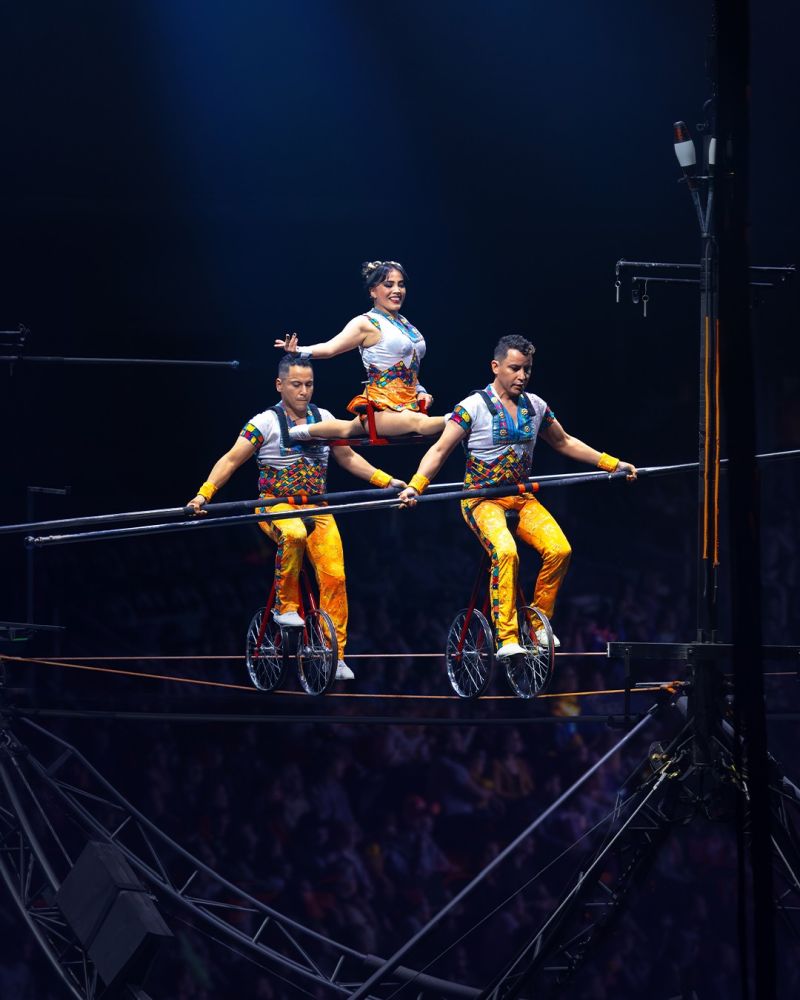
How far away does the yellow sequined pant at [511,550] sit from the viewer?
6480 mm

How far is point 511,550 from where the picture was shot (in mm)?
6500

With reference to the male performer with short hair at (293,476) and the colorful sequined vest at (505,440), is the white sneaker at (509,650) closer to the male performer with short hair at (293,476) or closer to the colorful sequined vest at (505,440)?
the colorful sequined vest at (505,440)

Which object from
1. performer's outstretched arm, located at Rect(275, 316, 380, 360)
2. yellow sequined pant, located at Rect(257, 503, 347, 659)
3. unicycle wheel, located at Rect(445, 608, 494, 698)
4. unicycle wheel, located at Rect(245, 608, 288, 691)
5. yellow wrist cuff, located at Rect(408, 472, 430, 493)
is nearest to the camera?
yellow wrist cuff, located at Rect(408, 472, 430, 493)

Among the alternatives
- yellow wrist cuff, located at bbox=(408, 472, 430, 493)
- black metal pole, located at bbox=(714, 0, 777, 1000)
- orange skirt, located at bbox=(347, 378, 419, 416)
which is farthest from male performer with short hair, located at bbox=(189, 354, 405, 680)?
black metal pole, located at bbox=(714, 0, 777, 1000)

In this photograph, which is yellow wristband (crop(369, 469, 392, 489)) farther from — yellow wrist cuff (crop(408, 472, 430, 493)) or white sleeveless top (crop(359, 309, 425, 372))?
white sleeveless top (crop(359, 309, 425, 372))

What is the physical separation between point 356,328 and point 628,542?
3.05m

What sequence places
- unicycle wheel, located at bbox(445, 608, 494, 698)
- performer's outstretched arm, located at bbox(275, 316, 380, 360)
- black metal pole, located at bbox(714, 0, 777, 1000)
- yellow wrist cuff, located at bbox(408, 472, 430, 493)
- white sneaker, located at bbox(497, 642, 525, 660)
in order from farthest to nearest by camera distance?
1. unicycle wheel, located at bbox(445, 608, 494, 698)
2. performer's outstretched arm, located at bbox(275, 316, 380, 360)
3. yellow wrist cuff, located at bbox(408, 472, 430, 493)
4. white sneaker, located at bbox(497, 642, 525, 660)
5. black metal pole, located at bbox(714, 0, 777, 1000)

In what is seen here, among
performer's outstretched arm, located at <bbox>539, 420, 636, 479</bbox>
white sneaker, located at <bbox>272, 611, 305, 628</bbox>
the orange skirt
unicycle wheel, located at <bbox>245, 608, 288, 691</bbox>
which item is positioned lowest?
unicycle wheel, located at <bbox>245, 608, 288, 691</bbox>

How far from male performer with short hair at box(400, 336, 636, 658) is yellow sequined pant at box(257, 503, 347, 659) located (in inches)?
26.6

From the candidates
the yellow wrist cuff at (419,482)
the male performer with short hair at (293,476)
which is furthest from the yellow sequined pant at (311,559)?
the yellow wrist cuff at (419,482)

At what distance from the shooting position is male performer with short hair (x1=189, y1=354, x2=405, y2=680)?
6938 mm

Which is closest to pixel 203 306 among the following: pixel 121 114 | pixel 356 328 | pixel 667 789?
pixel 121 114

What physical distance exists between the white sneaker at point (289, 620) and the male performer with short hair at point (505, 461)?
805 mm

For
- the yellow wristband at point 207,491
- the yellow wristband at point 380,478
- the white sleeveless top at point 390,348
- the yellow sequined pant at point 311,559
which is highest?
the white sleeveless top at point 390,348
